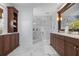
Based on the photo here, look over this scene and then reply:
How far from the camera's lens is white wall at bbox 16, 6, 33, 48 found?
17.7 ft

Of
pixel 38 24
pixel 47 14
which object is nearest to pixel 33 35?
pixel 38 24

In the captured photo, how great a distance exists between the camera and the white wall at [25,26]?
5396 mm

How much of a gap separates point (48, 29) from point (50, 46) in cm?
83

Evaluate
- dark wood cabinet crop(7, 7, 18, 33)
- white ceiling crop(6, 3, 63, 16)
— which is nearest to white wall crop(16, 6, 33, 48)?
white ceiling crop(6, 3, 63, 16)

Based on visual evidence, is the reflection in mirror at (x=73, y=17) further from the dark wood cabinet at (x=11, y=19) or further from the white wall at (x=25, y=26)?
the dark wood cabinet at (x=11, y=19)

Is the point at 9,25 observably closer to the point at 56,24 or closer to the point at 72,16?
the point at 56,24

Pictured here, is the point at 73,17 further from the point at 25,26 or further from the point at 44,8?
the point at 25,26

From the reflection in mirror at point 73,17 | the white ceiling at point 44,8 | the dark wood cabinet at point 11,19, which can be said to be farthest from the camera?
the dark wood cabinet at point 11,19

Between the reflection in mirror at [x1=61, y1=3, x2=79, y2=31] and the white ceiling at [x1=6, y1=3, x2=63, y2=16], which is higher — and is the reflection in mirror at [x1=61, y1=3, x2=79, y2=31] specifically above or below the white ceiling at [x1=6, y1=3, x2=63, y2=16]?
below

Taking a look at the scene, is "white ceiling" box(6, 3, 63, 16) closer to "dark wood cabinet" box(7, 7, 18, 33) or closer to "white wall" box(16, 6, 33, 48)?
"white wall" box(16, 6, 33, 48)

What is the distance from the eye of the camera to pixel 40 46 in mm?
5816

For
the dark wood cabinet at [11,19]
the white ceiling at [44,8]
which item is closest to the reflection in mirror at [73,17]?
the white ceiling at [44,8]

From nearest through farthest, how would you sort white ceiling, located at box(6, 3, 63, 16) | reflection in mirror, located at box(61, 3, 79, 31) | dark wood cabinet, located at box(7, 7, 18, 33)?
reflection in mirror, located at box(61, 3, 79, 31), white ceiling, located at box(6, 3, 63, 16), dark wood cabinet, located at box(7, 7, 18, 33)

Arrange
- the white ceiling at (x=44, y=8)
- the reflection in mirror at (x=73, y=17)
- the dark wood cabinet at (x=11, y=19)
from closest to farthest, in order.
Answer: the reflection in mirror at (x=73, y=17) → the white ceiling at (x=44, y=8) → the dark wood cabinet at (x=11, y=19)
